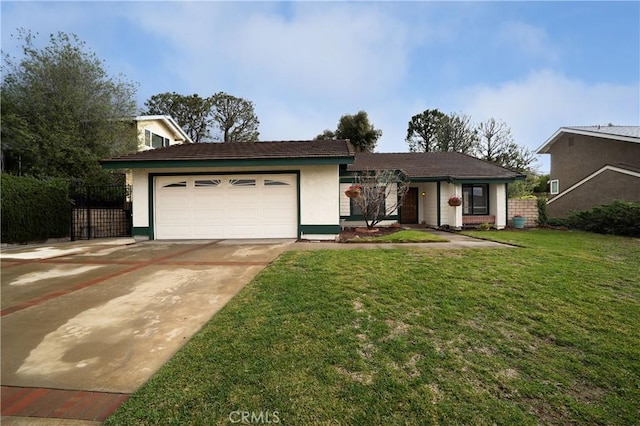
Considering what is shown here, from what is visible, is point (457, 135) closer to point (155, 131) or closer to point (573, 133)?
point (573, 133)

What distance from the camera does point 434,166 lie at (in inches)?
585

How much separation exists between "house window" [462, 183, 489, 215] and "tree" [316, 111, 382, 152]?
15.5m

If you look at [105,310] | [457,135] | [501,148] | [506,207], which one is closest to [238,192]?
[105,310]

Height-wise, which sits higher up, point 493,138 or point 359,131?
point 359,131

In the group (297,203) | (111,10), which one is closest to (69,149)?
(111,10)

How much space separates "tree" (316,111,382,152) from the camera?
89.8 feet

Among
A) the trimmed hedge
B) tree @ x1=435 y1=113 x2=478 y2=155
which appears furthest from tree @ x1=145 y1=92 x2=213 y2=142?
tree @ x1=435 y1=113 x2=478 y2=155

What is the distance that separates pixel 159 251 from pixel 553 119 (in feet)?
96.9

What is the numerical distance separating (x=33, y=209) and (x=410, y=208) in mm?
15842

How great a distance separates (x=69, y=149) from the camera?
12.8 metres

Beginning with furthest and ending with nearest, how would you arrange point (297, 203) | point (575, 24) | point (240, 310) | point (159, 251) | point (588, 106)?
point (588, 106)
point (575, 24)
point (297, 203)
point (159, 251)
point (240, 310)

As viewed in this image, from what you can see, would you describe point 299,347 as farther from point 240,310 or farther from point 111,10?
point 111,10

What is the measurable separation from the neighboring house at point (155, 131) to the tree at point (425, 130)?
27.0m

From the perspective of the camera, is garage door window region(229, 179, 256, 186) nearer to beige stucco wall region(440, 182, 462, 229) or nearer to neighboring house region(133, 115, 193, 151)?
beige stucco wall region(440, 182, 462, 229)
